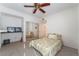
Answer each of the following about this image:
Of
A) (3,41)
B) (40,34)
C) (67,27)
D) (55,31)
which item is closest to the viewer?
(67,27)

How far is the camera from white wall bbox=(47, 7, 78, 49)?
13.2 feet

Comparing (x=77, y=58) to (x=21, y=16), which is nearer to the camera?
(x=77, y=58)

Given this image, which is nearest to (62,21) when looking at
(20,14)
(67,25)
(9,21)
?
(67,25)

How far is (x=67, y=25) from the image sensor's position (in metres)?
4.38

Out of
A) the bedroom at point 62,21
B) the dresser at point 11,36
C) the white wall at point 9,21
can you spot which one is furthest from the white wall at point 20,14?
the dresser at point 11,36

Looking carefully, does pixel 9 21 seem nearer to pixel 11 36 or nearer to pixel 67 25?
pixel 11 36

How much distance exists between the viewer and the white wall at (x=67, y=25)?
4016 millimetres

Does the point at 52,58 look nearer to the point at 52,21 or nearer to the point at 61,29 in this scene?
the point at 61,29

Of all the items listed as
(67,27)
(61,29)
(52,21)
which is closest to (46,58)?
(67,27)

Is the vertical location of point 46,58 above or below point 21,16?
below

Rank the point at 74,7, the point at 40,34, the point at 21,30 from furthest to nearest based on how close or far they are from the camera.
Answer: the point at 40,34 < the point at 21,30 < the point at 74,7

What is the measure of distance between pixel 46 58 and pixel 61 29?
13.1 feet

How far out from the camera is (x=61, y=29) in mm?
4809

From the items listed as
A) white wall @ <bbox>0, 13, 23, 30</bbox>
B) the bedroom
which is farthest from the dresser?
the bedroom
